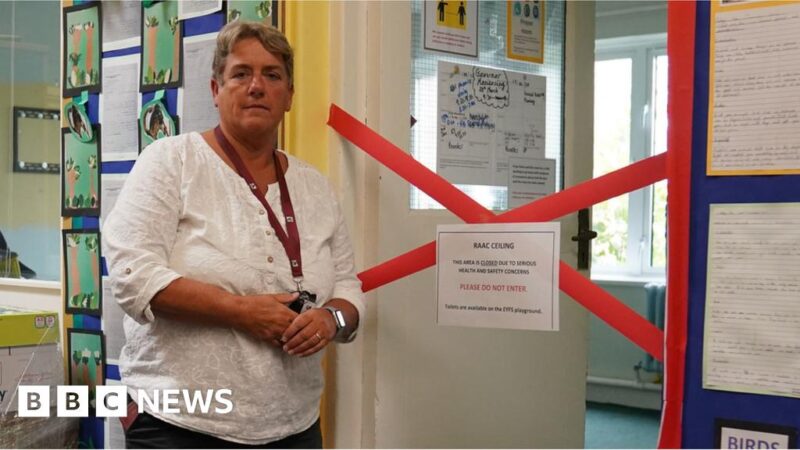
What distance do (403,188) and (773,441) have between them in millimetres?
1176

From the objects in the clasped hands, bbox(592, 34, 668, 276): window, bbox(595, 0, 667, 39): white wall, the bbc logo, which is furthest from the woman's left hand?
bbox(595, 0, 667, 39): white wall

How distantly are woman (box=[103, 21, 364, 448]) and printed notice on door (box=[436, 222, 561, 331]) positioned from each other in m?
0.24

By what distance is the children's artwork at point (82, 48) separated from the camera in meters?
2.60

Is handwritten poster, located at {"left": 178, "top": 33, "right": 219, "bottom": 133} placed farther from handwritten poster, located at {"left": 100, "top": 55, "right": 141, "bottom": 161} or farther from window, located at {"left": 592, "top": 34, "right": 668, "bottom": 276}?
window, located at {"left": 592, "top": 34, "right": 668, "bottom": 276}

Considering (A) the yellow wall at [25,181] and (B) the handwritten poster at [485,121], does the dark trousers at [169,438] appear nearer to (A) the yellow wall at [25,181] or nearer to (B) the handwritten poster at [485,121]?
(B) the handwritten poster at [485,121]

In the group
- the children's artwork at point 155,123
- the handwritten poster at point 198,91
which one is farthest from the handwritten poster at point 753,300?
the children's artwork at point 155,123

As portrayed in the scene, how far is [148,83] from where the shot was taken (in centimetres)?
245

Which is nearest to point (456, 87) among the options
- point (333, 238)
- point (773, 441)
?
point (333, 238)

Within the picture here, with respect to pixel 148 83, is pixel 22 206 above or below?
below

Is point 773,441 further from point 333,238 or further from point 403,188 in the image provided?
point 403,188

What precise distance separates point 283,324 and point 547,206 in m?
0.62

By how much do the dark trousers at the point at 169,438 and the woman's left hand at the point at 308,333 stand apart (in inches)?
8.5

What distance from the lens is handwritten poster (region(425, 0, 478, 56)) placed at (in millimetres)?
2301

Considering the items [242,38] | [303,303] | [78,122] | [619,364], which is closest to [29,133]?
[78,122]
